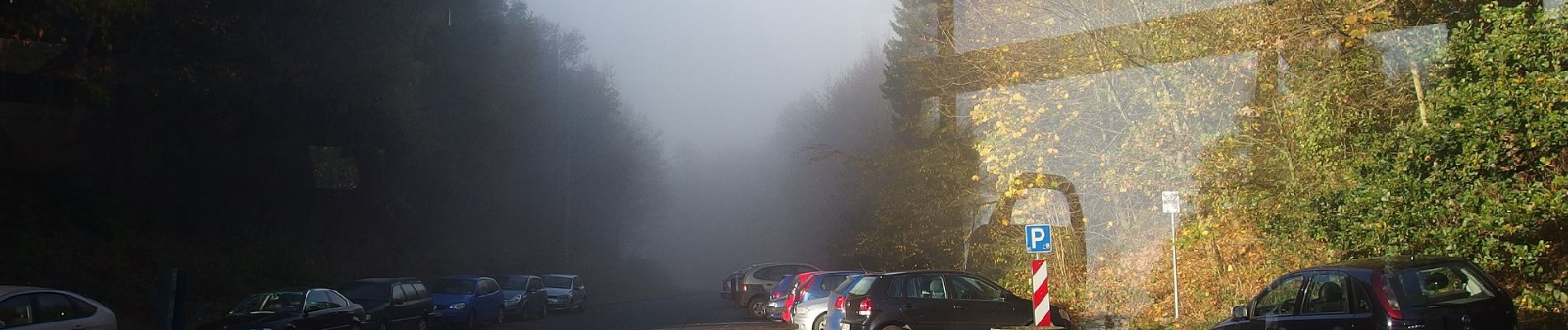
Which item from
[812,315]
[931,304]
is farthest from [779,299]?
[931,304]

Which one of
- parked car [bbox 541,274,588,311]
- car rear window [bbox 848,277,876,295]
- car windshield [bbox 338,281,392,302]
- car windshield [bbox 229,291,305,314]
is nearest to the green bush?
car rear window [bbox 848,277,876,295]

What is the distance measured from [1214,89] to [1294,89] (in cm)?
238

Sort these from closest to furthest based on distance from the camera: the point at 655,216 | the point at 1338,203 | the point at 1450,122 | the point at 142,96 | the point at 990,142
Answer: the point at 1450,122 < the point at 1338,203 < the point at 990,142 < the point at 142,96 < the point at 655,216

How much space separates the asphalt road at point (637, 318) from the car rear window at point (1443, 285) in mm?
16718

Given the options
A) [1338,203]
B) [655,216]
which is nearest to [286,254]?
[1338,203]

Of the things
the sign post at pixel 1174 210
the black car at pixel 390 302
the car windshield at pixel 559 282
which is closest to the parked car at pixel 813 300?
the sign post at pixel 1174 210

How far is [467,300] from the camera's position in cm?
2452

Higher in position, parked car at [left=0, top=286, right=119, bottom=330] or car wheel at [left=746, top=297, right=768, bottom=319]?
parked car at [left=0, top=286, right=119, bottom=330]

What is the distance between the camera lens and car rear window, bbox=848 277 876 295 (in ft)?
51.7

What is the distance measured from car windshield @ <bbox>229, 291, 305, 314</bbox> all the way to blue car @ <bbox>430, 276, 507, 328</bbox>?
6313mm

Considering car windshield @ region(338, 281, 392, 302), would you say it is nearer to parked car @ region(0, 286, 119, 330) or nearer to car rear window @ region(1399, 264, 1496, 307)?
parked car @ region(0, 286, 119, 330)

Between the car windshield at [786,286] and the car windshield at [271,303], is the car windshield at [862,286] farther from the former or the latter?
the car windshield at [271,303]

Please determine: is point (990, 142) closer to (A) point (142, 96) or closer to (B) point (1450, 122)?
(B) point (1450, 122)

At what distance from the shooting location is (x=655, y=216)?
87.2 m
